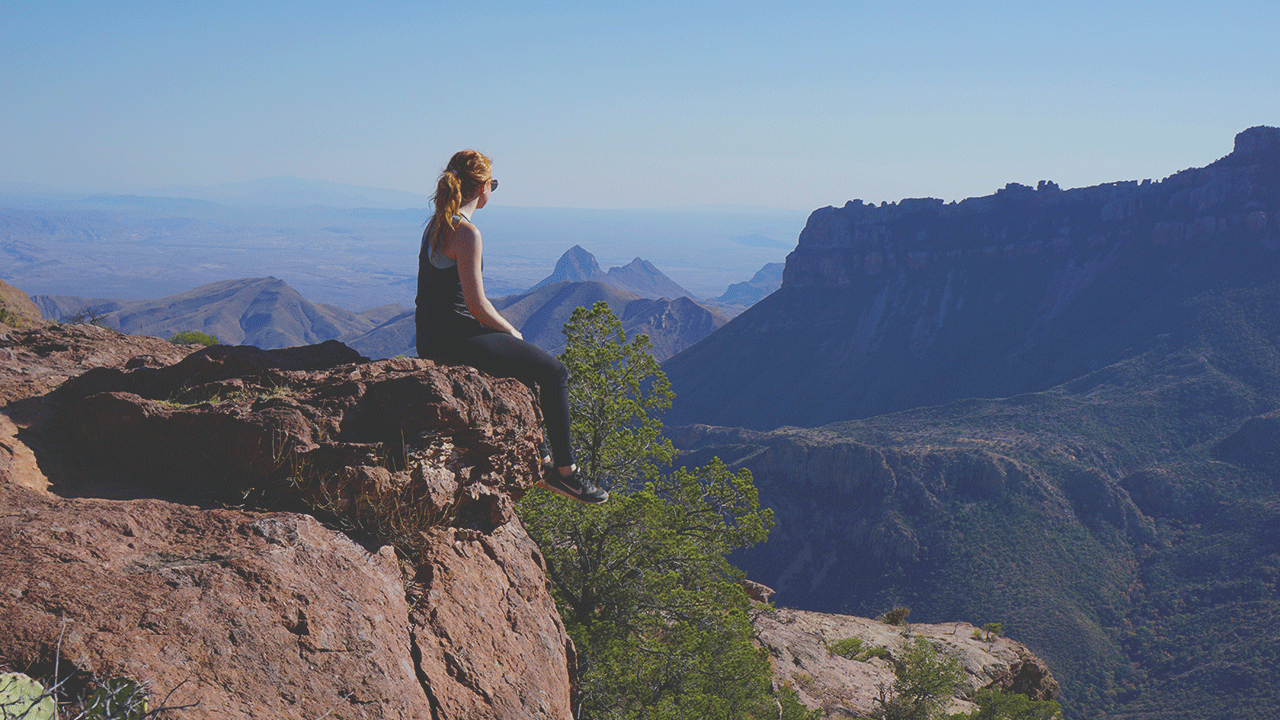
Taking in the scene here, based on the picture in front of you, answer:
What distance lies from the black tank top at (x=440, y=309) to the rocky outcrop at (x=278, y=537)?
0.98 ft

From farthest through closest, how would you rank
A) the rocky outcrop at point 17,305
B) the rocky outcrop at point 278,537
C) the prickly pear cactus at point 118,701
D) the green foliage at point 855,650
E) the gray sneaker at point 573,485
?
1. the green foliage at point 855,650
2. the rocky outcrop at point 17,305
3. the gray sneaker at point 573,485
4. the rocky outcrop at point 278,537
5. the prickly pear cactus at point 118,701

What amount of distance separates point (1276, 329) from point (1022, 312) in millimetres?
40215

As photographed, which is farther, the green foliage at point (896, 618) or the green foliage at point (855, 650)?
the green foliage at point (896, 618)

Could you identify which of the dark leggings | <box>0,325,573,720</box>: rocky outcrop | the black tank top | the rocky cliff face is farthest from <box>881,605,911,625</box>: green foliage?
the rocky cliff face

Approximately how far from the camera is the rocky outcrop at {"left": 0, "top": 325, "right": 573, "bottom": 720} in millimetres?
3883

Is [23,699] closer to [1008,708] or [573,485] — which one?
[573,485]

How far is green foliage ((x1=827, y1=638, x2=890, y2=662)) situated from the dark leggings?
59.7ft

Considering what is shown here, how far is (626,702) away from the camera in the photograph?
34.4 ft

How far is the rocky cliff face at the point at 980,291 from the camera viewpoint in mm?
104562

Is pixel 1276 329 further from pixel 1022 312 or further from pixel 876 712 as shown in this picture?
pixel 876 712

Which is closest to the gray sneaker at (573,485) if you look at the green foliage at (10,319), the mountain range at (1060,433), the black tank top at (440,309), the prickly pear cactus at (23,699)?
the black tank top at (440,309)

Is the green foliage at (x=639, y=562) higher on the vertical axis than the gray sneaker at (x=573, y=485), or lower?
lower

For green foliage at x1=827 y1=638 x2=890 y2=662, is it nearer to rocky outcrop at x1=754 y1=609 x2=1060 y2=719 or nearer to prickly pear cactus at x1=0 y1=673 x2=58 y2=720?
rocky outcrop at x1=754 y1=609 x2=1060 y2=719

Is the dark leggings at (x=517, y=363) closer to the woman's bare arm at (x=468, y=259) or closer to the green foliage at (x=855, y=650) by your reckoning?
the woman's bare arm at (x=468, y=259)
